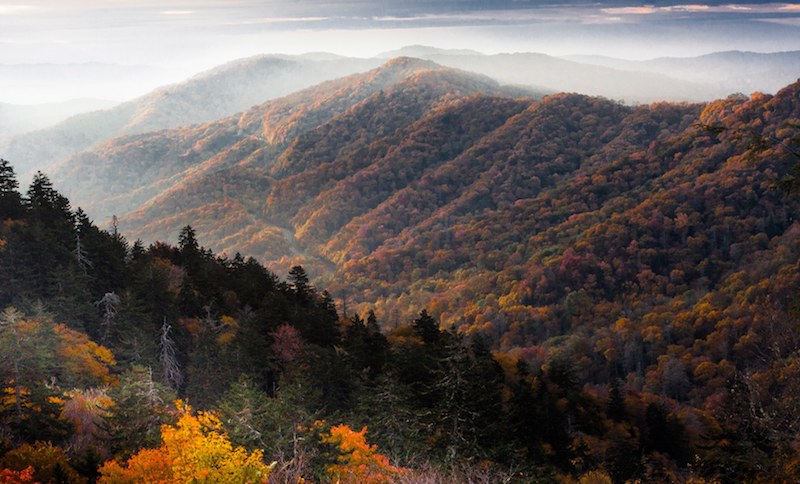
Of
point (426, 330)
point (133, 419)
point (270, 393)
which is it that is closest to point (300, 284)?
point (426, 330)

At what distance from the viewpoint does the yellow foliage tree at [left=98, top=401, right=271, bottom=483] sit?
14055mm

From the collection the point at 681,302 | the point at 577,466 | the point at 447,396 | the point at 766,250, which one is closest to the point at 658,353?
the point at 681,302

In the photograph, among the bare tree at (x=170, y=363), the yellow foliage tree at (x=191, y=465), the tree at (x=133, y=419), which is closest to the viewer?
the yellow foliage tree at (x=191, y=465)

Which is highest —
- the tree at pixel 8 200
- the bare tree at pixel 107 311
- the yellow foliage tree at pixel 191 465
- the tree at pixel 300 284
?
the yellow foliage tree at pixel 191 465

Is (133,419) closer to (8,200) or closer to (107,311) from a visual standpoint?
(107,311)

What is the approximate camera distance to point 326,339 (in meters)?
54.8

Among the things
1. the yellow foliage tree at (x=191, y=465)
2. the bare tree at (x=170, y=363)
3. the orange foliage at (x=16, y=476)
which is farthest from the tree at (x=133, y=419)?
the bare tree at (x=170, y=363)

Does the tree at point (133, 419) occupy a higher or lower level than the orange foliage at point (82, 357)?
higher

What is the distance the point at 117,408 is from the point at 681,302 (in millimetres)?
156064

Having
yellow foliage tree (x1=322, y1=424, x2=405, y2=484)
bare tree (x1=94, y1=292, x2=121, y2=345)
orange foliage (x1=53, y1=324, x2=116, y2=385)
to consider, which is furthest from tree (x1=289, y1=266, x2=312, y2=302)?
yellow foliage tree (x1=322, y1=424, x2=405, y2=484)

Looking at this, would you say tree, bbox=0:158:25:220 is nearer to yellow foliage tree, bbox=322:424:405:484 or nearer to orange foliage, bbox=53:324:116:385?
orange foliage, bbox=53:324:116:385

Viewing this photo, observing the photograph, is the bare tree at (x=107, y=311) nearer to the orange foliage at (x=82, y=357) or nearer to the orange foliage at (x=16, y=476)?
the orange foliage at (x=82, y=357)

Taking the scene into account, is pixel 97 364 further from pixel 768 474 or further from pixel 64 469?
pixel 768 474

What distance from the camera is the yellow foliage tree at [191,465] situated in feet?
46.1
